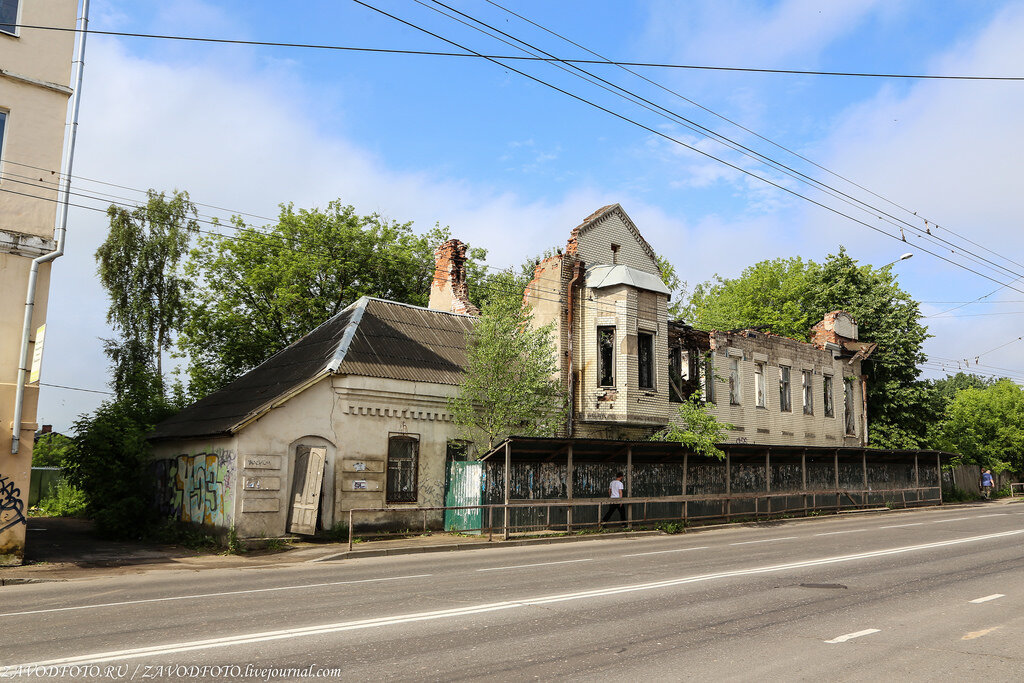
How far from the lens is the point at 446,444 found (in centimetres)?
2222

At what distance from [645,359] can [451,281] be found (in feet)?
26.7

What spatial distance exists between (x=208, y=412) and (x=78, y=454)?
3457mm

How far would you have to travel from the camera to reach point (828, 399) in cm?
3675

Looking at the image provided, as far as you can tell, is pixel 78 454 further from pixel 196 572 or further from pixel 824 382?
pixel 824 382

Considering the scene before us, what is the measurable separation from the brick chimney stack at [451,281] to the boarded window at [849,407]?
20.8m

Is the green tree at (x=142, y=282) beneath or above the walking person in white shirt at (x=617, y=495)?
above

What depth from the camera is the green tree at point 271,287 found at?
3388 cm

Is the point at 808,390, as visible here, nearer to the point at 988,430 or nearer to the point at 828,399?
the point at 828,399

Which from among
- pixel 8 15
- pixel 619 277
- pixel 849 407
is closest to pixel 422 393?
pixel 619 277

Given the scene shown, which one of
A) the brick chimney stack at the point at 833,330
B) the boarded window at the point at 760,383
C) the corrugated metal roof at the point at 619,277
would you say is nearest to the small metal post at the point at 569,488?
the corrugated metal roof at the point at 619,277

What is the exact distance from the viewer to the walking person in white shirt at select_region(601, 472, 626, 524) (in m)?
21.8

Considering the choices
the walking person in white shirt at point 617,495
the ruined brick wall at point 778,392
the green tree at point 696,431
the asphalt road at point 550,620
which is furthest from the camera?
the ruined brick wall at point 778,392

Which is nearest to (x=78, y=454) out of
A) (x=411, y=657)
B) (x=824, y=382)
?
(x=411, y=657)

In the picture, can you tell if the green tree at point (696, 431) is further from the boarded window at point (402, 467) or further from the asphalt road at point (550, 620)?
the asphalt road at point (550, 620)
